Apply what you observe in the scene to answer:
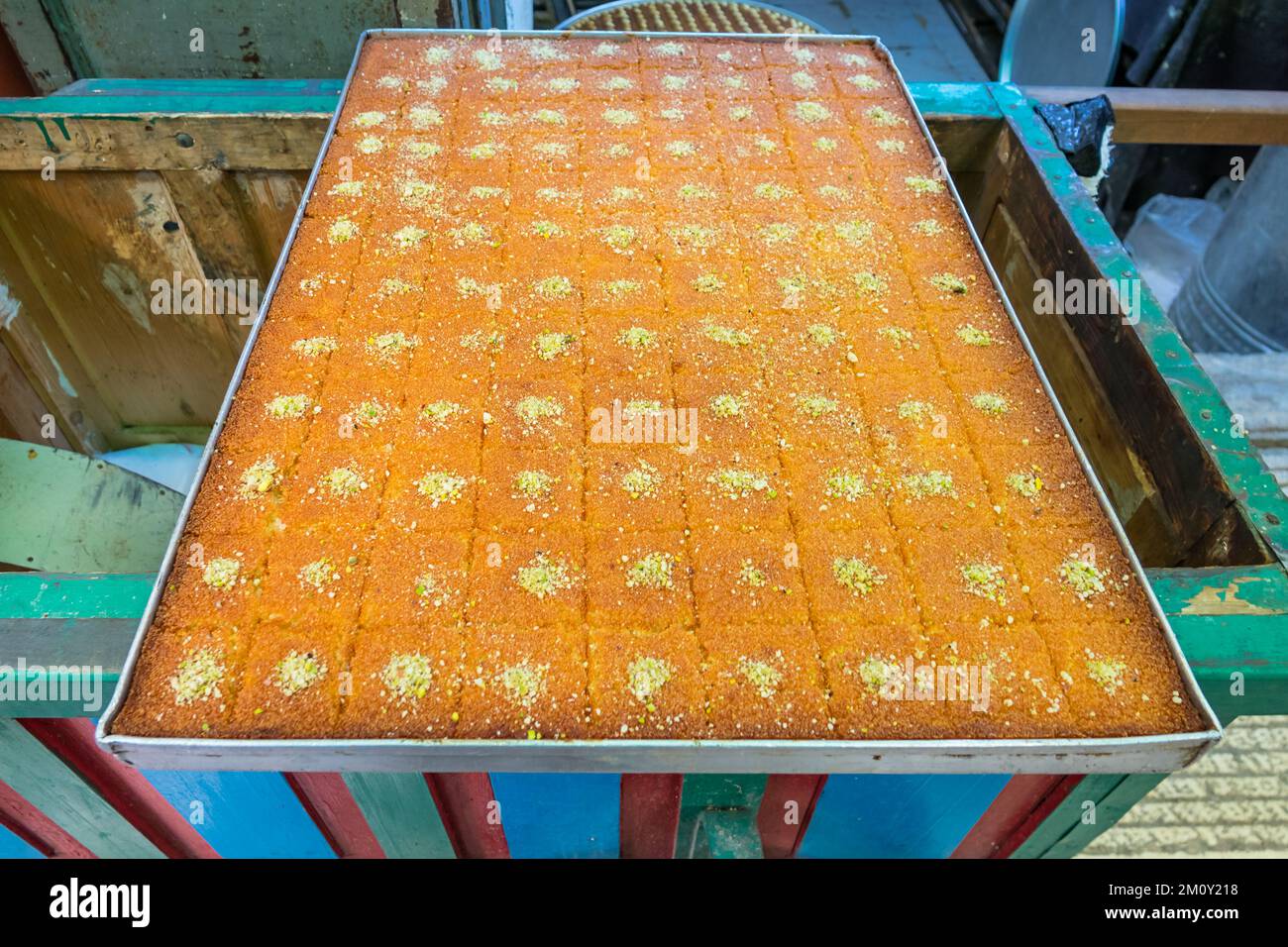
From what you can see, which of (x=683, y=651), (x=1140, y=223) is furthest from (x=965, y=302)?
(x=1140, y=223)

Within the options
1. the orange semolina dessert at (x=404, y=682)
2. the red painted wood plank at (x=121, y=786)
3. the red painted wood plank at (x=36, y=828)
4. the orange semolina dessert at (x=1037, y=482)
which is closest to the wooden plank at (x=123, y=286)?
the red painted wood plank at (x=36, y=828)

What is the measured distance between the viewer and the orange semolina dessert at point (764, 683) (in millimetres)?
1812

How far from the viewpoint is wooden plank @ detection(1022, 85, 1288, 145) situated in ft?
12.6

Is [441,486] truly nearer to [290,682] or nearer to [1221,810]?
[290,682]

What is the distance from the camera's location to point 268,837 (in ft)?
8.13

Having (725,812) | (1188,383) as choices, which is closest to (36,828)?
(725,812)

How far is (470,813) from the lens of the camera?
7.75 feet

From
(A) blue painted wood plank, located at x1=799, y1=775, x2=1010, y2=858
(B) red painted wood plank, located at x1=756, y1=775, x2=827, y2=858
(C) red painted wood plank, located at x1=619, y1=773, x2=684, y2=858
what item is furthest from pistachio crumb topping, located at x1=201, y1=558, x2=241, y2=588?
(A) blue painted wood plank, located at x1=799, y1=775, x2=1010, y2=858

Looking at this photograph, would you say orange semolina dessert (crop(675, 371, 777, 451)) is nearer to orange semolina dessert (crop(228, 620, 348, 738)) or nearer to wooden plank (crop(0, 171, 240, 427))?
orange semolina dessert (crop(228, 620, 348, 738))

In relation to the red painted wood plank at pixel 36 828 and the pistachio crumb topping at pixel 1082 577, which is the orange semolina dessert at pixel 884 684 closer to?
the pistachio crumb topping at pixel 1082 577

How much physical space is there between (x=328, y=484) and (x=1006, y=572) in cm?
191

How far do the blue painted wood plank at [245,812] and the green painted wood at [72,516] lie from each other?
5.58 feet

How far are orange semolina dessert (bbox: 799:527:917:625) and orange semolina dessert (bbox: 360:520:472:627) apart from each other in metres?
0.93

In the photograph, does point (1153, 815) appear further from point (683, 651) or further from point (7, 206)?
point (7, 206)
